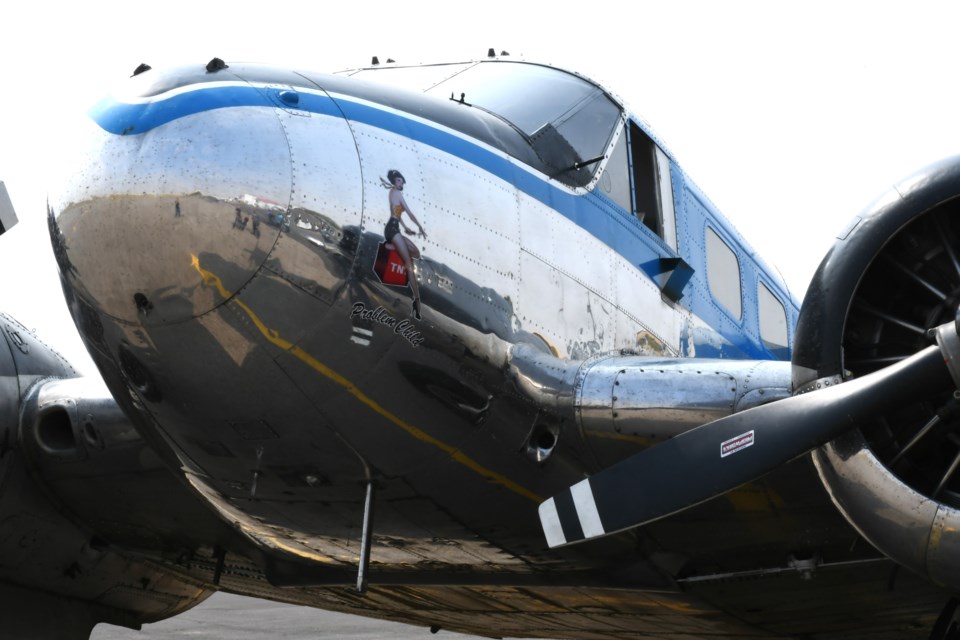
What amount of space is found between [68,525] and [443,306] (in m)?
4.62

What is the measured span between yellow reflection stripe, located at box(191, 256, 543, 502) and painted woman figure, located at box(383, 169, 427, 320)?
52 cm

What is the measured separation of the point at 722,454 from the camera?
659 centimetres

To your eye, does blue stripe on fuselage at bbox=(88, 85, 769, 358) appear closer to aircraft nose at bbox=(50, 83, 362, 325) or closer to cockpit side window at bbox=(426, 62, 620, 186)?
aircraft nose at bbox=(50, 83, 362, 325)

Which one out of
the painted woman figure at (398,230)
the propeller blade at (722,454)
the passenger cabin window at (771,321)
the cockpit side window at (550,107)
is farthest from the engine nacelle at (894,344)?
the passenger cabin window at (771,321)

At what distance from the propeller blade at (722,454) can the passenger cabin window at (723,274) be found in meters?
3.51

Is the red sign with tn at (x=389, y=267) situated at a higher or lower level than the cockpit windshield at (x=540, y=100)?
lower

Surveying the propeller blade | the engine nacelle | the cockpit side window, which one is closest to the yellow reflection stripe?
the propeller blade

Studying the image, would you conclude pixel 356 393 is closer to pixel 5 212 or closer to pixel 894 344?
pixel 894 344

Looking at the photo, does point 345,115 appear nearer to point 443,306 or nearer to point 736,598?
point 443,306

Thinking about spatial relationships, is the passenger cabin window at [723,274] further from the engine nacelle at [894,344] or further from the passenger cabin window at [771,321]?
the engine nacelle at [894,344]

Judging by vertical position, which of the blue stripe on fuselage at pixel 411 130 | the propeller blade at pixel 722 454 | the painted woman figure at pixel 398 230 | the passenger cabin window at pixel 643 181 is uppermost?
the passenger cabin window at pixel 643 181

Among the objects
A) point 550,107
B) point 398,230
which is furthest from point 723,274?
point 398,230

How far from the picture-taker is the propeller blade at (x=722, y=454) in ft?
20.0

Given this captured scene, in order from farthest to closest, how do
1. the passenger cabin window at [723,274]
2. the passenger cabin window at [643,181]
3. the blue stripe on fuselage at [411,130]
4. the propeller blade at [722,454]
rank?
1. the passenger cabin window at [723,274]
2. the passenger cabin window at [643,181]
3. the blue stripe on fuselage at [411,130]
4. the propeller blade at [722,454]
